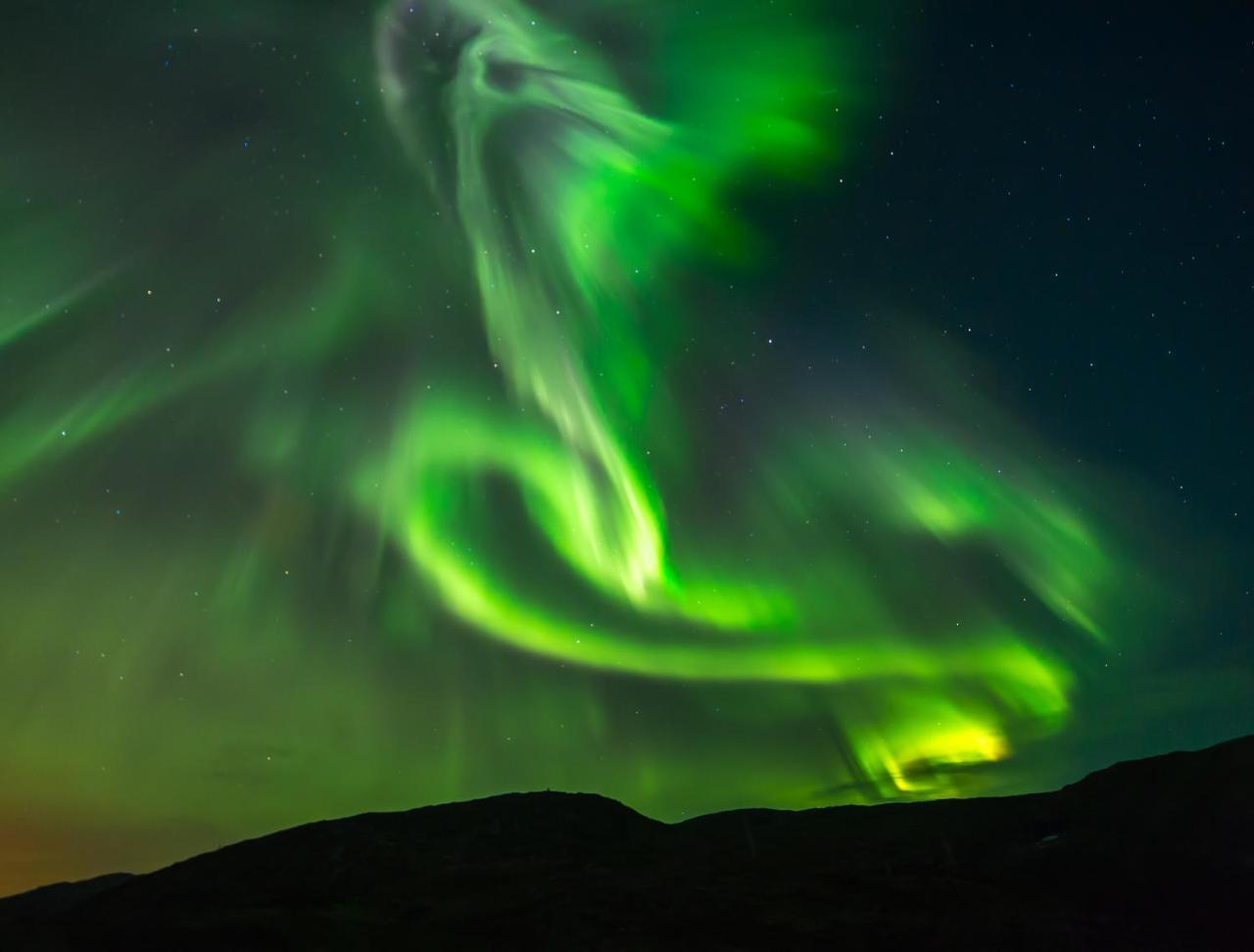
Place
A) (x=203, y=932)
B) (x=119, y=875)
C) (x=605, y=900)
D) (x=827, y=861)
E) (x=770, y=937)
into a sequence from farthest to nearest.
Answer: (x=119, y=875) → (x=827, y=861) → (x=605, y=900) → (x=203, y=932) → (x=770, y=937)

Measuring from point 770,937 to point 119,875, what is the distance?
455 feet

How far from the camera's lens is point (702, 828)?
412ft

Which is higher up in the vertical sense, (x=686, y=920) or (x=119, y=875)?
(x=119, y=875)

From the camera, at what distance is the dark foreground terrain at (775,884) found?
57906 millimetres

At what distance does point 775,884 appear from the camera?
249ft

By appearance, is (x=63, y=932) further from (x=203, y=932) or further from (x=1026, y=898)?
(x=1026, y=898)

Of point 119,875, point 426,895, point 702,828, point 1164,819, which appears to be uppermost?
point 119,875

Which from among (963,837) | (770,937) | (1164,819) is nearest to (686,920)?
(770,937)

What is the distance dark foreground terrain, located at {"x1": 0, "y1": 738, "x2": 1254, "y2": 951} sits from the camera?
5791 centimetres

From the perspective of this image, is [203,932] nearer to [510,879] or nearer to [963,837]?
[510,879]

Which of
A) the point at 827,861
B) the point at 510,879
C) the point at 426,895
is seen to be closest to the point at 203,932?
the point at 426,895

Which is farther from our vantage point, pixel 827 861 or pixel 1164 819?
pixel 827 861

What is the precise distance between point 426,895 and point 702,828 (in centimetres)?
5388

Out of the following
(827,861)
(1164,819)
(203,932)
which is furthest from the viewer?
(827,861)
